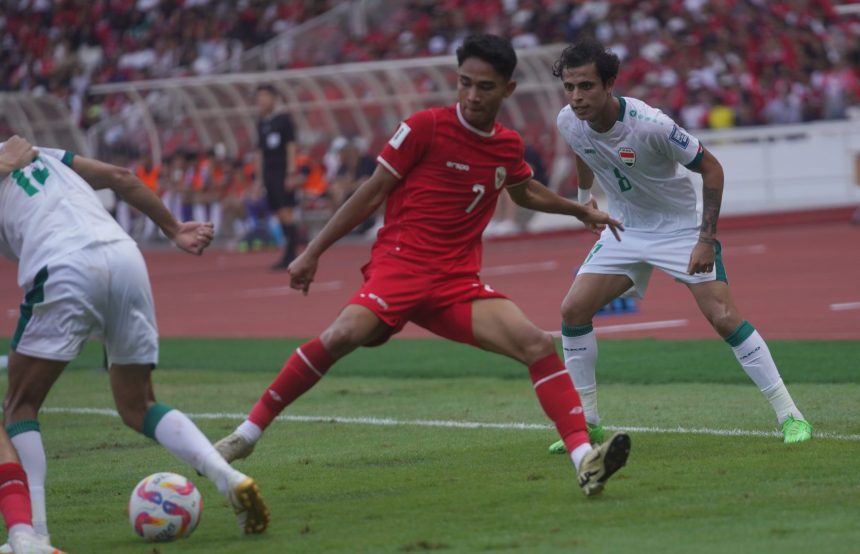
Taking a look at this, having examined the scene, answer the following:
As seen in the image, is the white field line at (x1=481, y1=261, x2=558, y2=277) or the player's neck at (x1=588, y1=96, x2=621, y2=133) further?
the white field line at (x1=481, y1=261, x2=558, y2=277)

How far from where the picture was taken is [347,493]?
23.7ft

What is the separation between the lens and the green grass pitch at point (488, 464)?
6.00 m

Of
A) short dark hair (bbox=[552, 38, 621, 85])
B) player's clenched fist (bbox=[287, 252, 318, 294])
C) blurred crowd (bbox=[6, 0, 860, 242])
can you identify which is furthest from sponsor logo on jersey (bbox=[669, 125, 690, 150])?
blurred crowd (bbox=[6, 0, 860, 242])

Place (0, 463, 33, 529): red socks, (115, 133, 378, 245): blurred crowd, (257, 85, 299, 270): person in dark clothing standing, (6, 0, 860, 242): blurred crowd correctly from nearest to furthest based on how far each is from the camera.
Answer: (0, 463, 33, 529): red socks < (257, 85, 299, 270): person in dark clothing standing < (115, 133, 378, 245): blurred crowd < (6, 0, 860, 242): blurred crowd

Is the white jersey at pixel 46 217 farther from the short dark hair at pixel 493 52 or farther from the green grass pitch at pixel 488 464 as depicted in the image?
the short dark hair at pixel 493 52

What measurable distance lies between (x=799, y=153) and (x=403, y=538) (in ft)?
74.1

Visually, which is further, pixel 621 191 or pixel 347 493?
pixel 621 191

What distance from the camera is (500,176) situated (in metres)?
7.13

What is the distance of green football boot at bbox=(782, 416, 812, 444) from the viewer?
7977 mm

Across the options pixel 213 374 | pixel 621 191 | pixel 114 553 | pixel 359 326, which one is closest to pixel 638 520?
pixel 359 326

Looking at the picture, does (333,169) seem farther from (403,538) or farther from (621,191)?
(403,538)

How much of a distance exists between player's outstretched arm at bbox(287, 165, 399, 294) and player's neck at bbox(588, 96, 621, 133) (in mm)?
1668

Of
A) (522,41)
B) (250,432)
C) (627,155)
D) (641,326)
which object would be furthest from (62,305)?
(522,41)

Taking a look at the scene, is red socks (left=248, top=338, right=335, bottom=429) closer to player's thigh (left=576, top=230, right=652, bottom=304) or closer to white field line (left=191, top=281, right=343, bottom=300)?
player's thigh (left=576, top=230, right=652, bottom=304)
